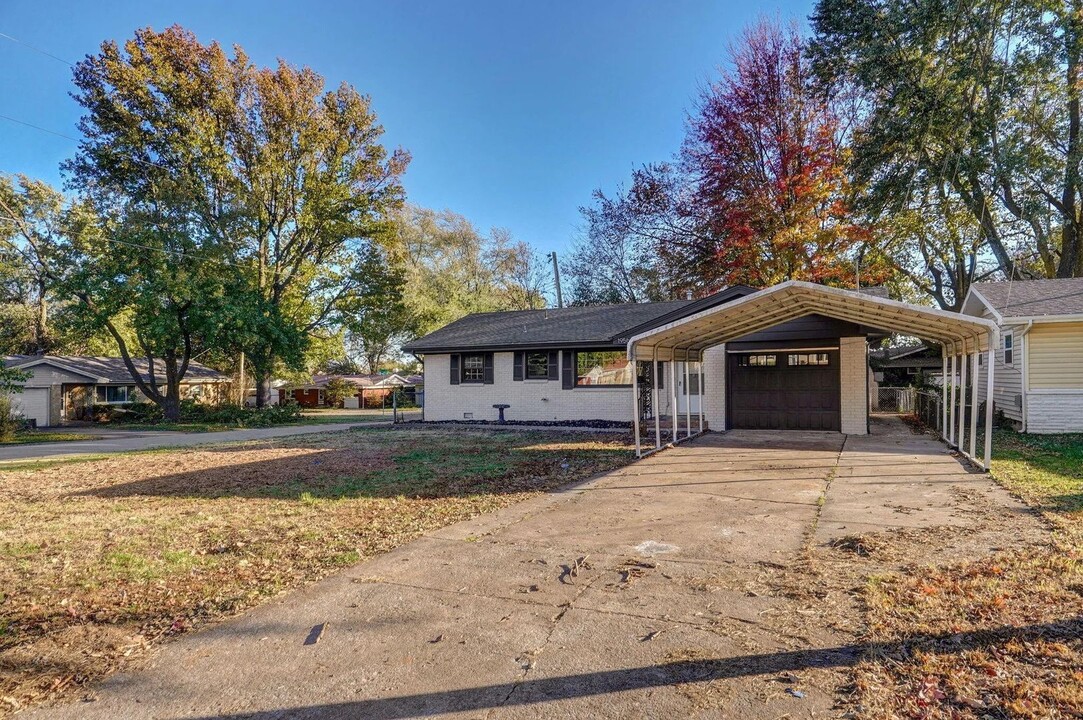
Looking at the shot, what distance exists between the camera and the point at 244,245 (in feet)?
85.4

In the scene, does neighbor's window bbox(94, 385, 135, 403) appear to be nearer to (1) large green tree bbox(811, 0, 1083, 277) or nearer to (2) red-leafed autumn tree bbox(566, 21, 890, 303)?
(2) red-leafed autumn tree bbox(566, 21, 890, 303)

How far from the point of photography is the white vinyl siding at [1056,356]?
13.5m

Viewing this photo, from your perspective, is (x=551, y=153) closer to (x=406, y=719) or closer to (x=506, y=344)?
(x=506, y=344)

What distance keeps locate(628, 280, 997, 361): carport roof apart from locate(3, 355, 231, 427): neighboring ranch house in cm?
2764

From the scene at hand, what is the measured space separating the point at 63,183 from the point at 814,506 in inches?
1184

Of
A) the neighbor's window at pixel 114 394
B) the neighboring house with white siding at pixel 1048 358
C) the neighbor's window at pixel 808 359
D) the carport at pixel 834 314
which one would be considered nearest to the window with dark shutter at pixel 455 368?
the carport at pixel 834 314

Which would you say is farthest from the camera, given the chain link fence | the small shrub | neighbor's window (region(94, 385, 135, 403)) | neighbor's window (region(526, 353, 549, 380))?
neighbor's window (region(94, 385, 135, 403))

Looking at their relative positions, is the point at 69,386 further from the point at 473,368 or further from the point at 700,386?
the point at 700,386

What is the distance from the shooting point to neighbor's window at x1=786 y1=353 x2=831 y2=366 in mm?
14250

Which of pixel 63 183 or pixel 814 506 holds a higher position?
pixel 63 183

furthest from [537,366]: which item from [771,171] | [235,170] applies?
[235,170]

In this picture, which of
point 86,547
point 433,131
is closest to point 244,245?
point 433,131

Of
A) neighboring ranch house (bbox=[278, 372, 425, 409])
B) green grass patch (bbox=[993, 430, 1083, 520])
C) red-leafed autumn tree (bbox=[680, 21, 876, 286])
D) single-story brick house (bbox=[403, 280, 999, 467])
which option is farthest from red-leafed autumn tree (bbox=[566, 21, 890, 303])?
neighboring ranch house (bbox=[278, 372, 425, 409])

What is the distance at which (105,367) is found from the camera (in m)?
29.8
